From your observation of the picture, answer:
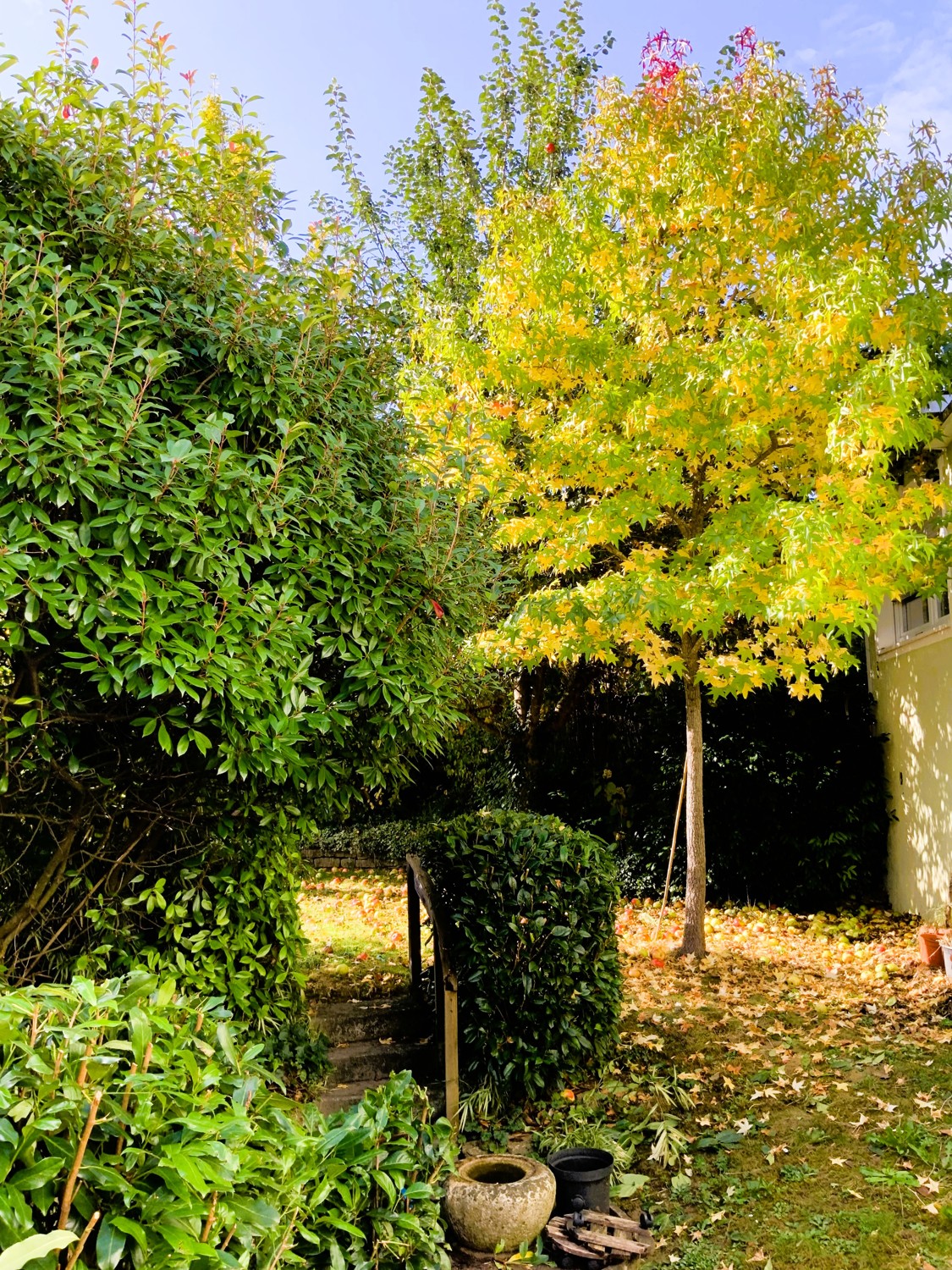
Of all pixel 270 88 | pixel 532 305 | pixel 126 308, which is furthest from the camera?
pixel 532 305

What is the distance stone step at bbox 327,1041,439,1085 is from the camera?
17.2 ft

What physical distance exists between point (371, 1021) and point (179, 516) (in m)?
3.96

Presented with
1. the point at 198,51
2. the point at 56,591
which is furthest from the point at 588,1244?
the point at 198,51

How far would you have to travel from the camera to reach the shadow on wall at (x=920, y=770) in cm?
871

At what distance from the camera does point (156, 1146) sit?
2119 millimetres

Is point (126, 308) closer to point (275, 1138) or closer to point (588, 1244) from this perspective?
point (275, 1138)

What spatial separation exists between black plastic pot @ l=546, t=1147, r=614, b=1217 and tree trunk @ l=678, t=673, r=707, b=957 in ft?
13.8

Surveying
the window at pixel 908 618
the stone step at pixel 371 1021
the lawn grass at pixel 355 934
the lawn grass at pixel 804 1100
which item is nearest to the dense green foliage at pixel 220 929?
the lawn grass at pixel 355 934

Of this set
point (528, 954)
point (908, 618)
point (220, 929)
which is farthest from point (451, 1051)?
point (908, 618)

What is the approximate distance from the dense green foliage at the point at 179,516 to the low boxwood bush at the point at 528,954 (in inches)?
50.9

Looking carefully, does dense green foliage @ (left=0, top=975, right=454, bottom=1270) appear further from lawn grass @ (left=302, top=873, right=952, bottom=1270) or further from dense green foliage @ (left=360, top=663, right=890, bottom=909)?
dense green foliage @ (left=360, top=663, right=890, bottom=909)

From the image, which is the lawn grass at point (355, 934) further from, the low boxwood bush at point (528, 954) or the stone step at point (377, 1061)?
the low boxwood bush at point (528, 954)

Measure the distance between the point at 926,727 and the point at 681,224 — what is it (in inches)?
220

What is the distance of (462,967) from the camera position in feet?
17.7
